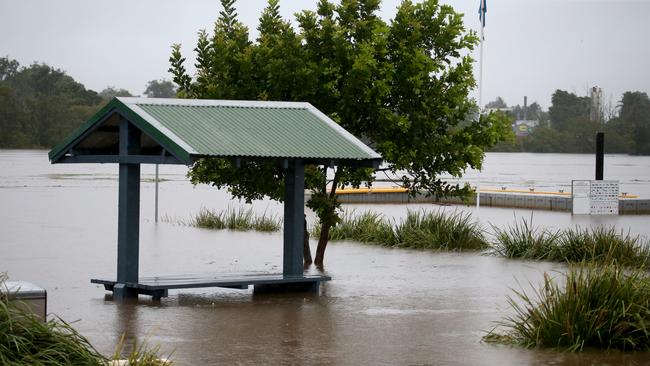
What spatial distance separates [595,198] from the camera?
3731 cm

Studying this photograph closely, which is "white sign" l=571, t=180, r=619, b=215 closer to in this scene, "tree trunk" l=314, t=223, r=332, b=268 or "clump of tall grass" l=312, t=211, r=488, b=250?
"clump of tall grass" l=312, t=211, r=488, b=250

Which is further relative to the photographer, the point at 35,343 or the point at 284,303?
the point at 284,303

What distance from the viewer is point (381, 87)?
20.0m

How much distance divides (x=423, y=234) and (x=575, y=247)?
4.05m

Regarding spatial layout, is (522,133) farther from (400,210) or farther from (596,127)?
(400,210)

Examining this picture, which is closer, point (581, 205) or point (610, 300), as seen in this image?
point (610, 300)

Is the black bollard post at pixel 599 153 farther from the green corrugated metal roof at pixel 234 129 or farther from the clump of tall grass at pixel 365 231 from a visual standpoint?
the green corrugated metal roof at pixel 234 129

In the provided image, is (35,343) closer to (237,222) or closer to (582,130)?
(237,222)

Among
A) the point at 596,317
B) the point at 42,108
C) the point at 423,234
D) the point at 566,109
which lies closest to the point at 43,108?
the point at 42,108

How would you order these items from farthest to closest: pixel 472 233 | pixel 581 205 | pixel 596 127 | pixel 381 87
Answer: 1. pixel 596 127
2. pixel 581 205
3. pixel 472 233
4. pixel 381 87

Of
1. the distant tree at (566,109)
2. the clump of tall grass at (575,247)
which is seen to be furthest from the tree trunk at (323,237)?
the distant tree at (566,109)

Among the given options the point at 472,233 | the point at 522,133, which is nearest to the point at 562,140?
the point at 522,133

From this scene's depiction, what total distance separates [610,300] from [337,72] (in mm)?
9098

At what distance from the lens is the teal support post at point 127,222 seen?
1576 centimetres
